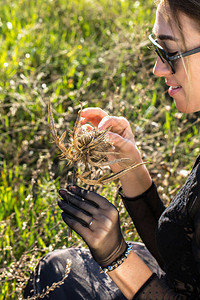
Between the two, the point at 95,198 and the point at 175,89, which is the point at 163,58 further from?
the point at 95,198

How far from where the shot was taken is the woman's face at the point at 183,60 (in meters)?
1.38

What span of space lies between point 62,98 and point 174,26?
63.7 inches

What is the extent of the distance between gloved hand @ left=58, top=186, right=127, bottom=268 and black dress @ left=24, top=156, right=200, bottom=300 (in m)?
0.16

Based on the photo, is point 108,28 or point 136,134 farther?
point 108,28

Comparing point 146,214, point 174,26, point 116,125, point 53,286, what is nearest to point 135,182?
point 146,214

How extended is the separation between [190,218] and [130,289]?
298 mm

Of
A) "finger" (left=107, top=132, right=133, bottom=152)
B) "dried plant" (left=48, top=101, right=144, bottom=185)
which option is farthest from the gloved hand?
"finger" (left=107, top=132, right=133, bottom=152)

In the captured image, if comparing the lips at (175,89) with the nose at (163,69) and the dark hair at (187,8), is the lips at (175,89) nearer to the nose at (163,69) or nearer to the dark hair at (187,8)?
the nose at (163,69)

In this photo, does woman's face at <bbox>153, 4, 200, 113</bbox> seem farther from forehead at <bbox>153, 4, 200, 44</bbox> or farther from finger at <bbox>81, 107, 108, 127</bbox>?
finger at <bbox>81, 107, 108, 127</bbox>

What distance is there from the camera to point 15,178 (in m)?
2.61

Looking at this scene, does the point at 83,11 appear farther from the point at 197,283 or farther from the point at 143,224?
the point at 197,283

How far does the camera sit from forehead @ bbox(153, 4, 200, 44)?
1375 mm

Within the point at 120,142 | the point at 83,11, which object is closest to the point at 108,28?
the point at 83,11

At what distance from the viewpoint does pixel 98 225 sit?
1.32 meters
